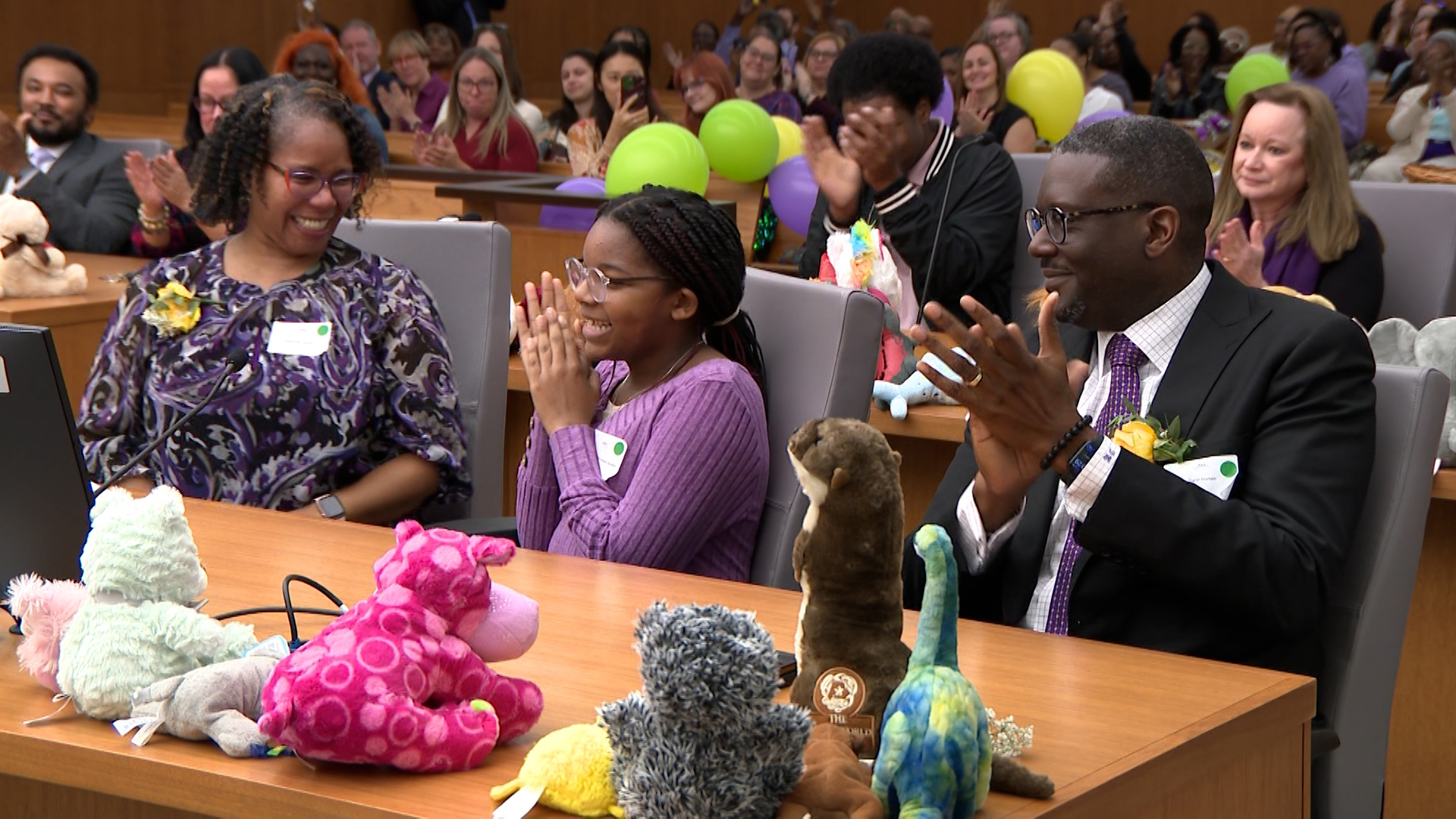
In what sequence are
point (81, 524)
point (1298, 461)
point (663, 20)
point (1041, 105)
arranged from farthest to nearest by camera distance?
point (663, 20) → point (1041, 105) → point (1298, 461) → point (81, 524)

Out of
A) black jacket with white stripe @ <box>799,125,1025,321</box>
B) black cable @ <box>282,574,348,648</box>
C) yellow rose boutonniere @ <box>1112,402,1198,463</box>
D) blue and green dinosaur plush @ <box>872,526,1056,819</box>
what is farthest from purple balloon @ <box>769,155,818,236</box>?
blue and green dinosaur plush @ <box>872,526,1056,819</box>

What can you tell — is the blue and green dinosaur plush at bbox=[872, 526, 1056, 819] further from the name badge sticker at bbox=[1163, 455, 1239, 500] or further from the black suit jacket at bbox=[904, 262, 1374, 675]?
the name badge sticker at bbox=[1163, 455, 1239, 500]

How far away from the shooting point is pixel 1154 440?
1.73 metres

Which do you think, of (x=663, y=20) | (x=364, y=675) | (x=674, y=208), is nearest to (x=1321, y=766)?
(x=674, y=208)

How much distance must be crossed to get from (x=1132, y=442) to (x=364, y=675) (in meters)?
0.94

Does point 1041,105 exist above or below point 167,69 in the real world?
above

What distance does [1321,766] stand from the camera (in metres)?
1.81

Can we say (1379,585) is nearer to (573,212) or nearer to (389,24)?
(573,212)

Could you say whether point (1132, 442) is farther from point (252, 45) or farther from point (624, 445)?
point (252, 45)

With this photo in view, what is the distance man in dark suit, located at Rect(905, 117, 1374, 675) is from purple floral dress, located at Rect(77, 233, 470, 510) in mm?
990

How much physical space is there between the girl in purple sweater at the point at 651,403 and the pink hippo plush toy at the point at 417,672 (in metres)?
0.71

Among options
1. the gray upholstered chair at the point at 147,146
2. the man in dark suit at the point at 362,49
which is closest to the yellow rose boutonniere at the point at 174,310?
the gray upholstered chair at the point at 147,146

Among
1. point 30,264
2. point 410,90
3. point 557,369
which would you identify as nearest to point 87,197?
point 30,264

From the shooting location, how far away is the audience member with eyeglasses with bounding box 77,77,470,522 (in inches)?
96.2
